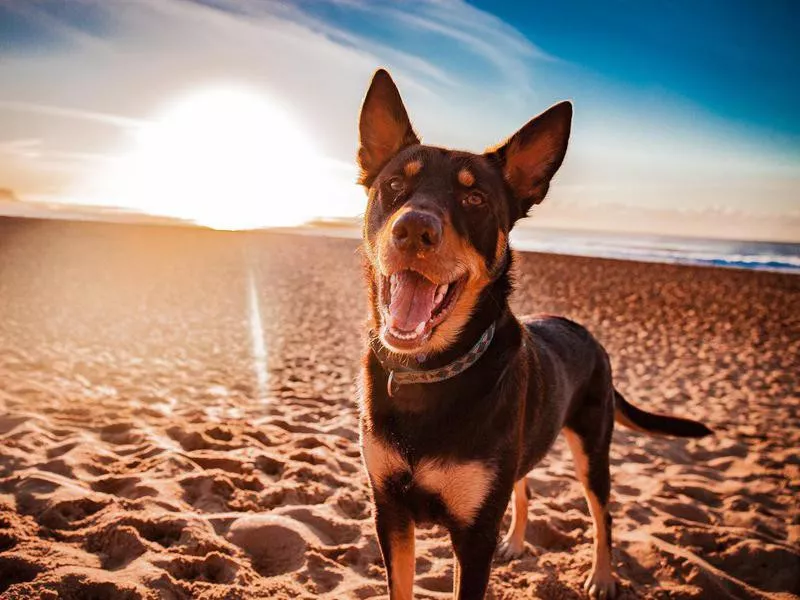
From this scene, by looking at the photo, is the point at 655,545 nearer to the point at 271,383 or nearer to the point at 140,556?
the point at 140,556

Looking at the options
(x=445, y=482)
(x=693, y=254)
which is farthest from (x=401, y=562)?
(x=693, y=254)

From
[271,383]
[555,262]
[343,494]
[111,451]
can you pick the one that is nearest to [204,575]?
[343,494]

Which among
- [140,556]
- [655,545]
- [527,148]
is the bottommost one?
[655,545]

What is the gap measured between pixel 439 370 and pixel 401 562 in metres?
0.95

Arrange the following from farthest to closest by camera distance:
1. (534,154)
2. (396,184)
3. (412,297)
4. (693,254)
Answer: (693,254)
(534,154)
(396,184)
(412,297)

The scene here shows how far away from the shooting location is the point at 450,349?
258cm

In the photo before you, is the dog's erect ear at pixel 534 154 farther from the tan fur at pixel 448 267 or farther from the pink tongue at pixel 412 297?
the pink tongue at pixel 412 297

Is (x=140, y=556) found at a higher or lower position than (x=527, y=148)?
lower

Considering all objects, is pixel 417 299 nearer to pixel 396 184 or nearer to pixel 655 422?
pixel 396 184

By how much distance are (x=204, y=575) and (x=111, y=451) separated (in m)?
1.93

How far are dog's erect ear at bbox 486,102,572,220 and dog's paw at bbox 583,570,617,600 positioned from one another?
2.31 metres

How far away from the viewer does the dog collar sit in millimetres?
2426

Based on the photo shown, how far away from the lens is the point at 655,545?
3703mm

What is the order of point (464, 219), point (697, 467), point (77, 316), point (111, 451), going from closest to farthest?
point (464, 219)
point (111, 451)
point (697, 467)
point (77, 316)
